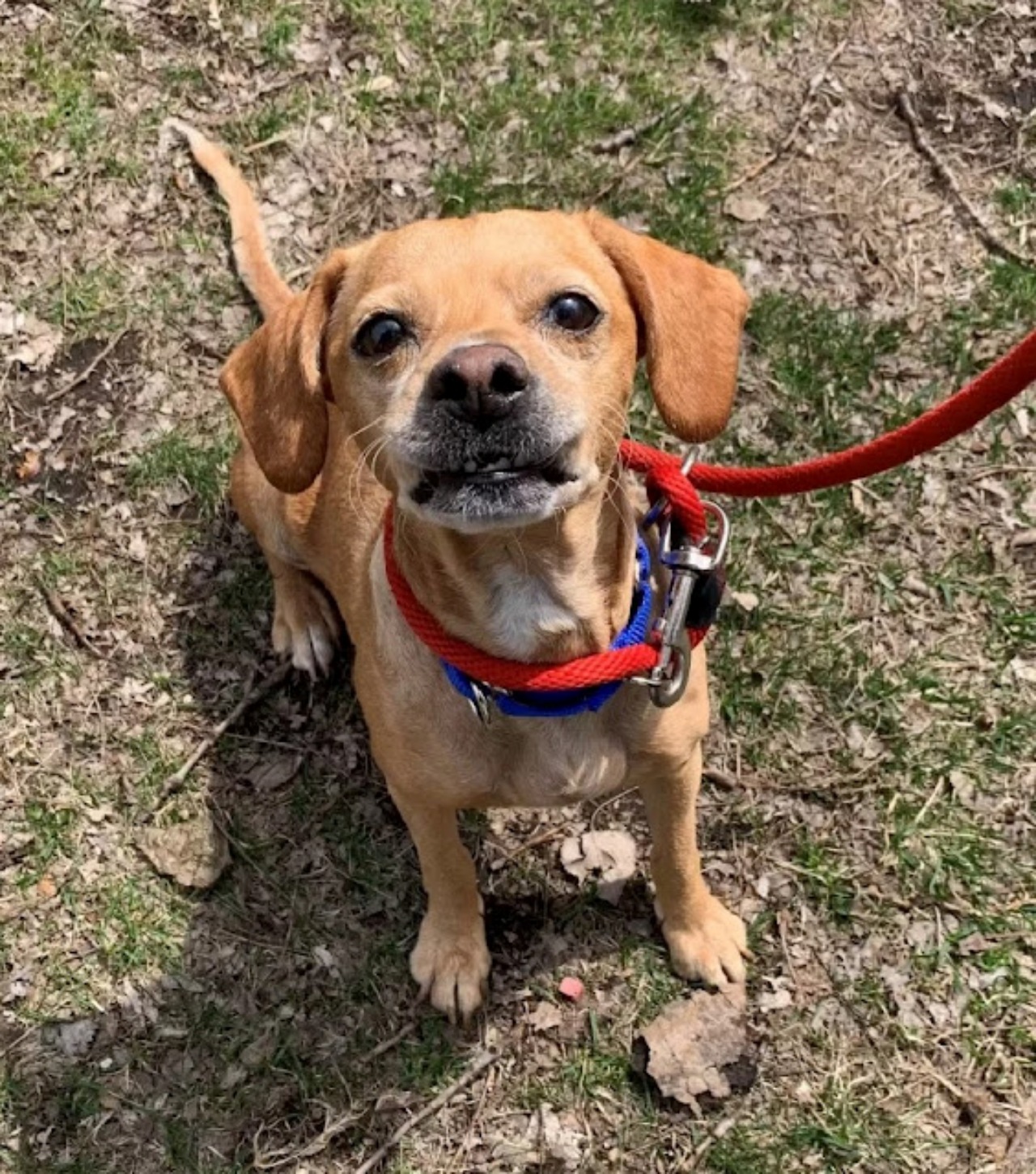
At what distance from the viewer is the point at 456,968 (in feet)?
15.3

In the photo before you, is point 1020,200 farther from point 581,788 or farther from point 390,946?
point 390,946

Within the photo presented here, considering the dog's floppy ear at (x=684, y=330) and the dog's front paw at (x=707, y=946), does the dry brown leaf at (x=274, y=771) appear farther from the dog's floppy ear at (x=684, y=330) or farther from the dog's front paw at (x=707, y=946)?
the dog's floppy ear at (x=684, y=330)

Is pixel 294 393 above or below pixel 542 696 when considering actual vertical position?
above

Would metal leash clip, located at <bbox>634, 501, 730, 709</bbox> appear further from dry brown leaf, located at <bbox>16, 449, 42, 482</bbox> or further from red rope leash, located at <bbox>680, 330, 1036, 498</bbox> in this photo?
dry brown leaf, located at <bbox>16, 449, 42, 482</bbox>

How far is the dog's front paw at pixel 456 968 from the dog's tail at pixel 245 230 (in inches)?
98.5

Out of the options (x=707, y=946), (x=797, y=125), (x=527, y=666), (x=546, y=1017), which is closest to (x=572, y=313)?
(x=527, y=666)

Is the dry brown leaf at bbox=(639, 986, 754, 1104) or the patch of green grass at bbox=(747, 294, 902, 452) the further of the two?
the patch of green grass at bbox=(747, 294, 902, 452)

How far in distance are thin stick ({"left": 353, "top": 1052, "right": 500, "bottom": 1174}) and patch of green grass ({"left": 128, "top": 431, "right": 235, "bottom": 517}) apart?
98.3 inches

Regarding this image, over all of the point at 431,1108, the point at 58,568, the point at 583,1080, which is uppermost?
the point at 58,568

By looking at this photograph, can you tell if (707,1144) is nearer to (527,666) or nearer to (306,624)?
(527,666)

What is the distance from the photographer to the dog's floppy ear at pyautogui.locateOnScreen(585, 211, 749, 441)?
3355mm

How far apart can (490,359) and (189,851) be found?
9.54ft

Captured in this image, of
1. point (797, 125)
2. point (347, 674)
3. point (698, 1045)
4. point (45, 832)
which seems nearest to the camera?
point (698, 1045)

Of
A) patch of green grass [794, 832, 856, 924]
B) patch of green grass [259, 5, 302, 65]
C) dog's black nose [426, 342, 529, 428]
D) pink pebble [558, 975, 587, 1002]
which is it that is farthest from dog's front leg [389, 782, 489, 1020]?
patch of green grass [259, 5, 302, 65]
